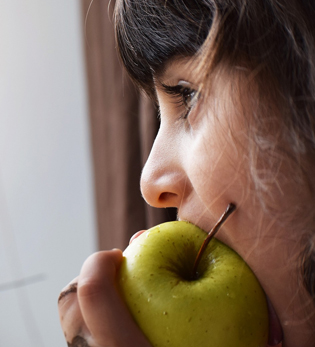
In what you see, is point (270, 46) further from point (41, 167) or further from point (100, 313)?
point (41, 167)

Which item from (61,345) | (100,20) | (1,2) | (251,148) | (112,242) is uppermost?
(1,2)

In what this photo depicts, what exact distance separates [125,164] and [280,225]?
716 mm

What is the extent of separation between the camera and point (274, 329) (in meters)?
0.56

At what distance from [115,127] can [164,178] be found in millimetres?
623

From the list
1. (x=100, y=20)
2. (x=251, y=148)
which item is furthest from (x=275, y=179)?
(x=100, y=20)

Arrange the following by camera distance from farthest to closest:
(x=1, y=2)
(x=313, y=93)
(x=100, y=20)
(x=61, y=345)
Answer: (x=61, y=345) → (x=1, y=2) → (x=100, y=20) → (x=313, y=93)

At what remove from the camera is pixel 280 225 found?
514 mm

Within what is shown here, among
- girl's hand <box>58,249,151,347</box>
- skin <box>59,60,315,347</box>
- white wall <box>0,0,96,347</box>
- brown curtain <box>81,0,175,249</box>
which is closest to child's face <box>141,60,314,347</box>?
skin <box>59,60,315,347</box>

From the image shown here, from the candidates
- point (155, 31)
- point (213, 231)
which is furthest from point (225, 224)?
point (155, 31)

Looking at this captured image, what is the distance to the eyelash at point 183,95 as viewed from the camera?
0.58 meters

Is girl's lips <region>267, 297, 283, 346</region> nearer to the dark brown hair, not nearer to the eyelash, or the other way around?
the dark brown hair

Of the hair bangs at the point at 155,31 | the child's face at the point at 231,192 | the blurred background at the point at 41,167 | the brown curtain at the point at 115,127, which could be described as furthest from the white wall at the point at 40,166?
the child's face at the point at 231,192

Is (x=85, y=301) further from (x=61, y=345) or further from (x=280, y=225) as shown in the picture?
(x=61, y=345)

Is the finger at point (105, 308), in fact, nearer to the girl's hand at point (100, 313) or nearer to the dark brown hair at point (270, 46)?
the girl's hand at point (100, 313)
